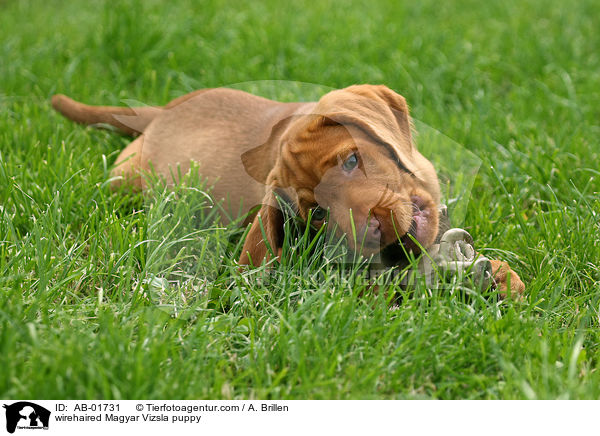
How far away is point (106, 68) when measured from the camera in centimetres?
521

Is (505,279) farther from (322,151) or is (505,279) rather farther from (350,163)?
(322,151)

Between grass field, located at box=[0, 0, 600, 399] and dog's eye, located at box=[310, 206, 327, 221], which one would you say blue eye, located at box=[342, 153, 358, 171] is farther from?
grass field, located at box=[0, 0, 600, 399]

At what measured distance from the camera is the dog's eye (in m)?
2.67

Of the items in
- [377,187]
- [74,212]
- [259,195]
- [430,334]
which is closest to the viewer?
[430,334]

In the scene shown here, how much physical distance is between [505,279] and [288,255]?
0.86 metres

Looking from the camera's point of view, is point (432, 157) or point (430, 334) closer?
point (430, 334)

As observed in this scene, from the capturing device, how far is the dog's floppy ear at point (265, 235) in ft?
9.20

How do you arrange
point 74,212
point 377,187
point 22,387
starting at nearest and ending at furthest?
point 22,387 → point 377,187 → point 74,212
